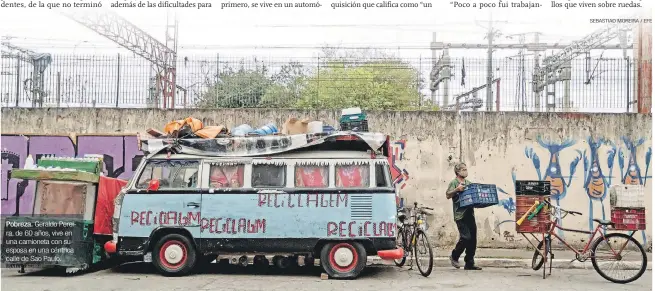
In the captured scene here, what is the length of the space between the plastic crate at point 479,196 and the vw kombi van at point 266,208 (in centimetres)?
132

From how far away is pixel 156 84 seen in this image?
44.1 ft

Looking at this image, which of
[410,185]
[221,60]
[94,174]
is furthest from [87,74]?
[410,185]

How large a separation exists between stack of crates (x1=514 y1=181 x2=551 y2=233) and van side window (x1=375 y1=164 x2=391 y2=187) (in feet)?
6.37

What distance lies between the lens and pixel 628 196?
8797mm

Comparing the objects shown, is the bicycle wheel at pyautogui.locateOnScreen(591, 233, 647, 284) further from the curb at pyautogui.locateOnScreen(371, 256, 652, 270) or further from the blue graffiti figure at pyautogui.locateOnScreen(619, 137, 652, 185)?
the blue graffiti figure at pyautogui.locateOnScreen(619, 137, 652, 185)

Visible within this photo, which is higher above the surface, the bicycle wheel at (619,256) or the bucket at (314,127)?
the bucket at (314,127)

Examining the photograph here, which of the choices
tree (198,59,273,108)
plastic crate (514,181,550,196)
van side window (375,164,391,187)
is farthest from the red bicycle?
tree (198,59,273,108)

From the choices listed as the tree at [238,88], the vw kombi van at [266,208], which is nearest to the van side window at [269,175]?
the vw kombi van at [266,208]

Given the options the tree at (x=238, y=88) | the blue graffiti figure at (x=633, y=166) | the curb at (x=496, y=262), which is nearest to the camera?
the curb at (x=496, y=262)

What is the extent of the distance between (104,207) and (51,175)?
885 millimetres

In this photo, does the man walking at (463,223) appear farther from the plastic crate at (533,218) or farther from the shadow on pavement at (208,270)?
the shadow on pavement at (208,270)

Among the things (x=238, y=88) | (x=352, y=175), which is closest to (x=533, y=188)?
(x=352, y=175)

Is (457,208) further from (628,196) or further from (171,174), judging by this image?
(171,174)

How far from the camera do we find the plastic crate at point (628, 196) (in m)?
8.77
